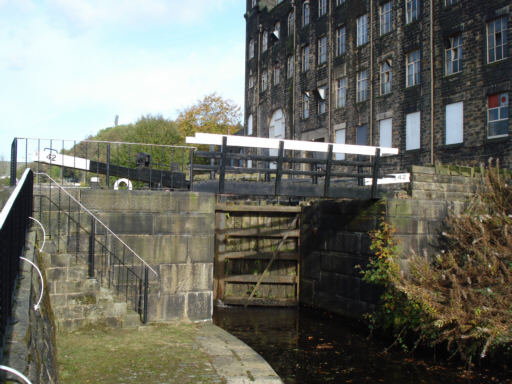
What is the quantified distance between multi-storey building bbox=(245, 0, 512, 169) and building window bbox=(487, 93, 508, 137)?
4cm

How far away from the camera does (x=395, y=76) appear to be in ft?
72.8

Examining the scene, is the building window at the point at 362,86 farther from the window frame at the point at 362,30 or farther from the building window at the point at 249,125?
the building window at the point at 249,125

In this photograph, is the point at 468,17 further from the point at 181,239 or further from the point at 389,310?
the point at 181,239

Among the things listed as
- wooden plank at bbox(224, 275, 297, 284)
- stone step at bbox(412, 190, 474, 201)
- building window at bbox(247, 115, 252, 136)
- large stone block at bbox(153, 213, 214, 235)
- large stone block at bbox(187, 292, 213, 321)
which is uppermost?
building window at bbox(247, 115, 252, 136)

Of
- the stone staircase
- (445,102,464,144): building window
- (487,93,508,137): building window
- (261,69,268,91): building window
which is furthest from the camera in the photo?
(261,69,268,91): building window

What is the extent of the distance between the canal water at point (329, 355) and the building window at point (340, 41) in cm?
1657

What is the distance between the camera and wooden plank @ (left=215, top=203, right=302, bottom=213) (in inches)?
599

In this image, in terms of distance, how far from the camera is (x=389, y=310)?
448 inches

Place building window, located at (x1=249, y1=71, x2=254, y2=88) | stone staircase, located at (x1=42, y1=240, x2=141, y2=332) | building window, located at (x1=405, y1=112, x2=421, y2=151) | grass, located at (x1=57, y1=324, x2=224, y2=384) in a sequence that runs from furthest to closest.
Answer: building window, located at (x1=249, y1=71, x2=254, y2=88) → building window, located at (x1=405, y1=112, x2=421, y2=151) → stone staircase, located at (x1=42, y1=240, x2=141, y2=332) → grass, located at (x1=57, y1=324, x2=224, y2=384)

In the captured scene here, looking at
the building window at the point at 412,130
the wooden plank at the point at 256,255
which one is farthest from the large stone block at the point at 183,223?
the building window at the point at 412,130

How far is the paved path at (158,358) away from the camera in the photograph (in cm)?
646

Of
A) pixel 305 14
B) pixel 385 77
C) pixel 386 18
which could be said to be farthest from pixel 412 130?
pixel 305 14

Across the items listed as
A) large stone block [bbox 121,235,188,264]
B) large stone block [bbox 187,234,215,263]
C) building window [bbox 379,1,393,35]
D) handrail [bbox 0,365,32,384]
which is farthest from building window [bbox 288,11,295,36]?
handrail [bbox 0,365,32,384]

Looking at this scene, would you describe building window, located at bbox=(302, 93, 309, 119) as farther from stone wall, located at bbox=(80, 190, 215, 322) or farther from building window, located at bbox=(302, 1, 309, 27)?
stone wall, located at bbox=(80, 190, 215, 322)
